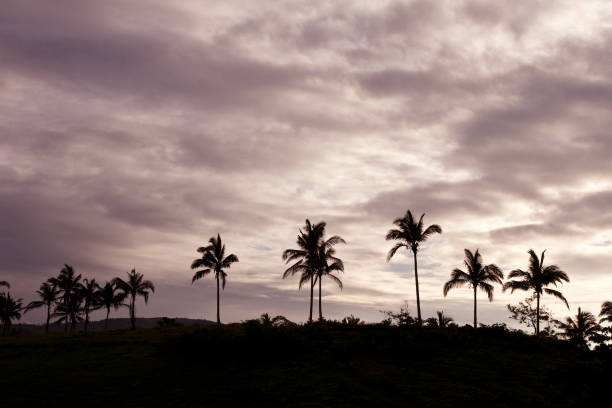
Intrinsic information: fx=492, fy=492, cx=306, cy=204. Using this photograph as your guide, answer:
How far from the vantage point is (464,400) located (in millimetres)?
17750

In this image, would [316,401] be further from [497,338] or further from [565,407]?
[497,338]

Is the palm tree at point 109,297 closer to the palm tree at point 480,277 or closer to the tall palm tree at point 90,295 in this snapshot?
the tall palm tree at point 90,295

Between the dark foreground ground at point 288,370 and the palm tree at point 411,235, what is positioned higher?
the palm tree at point 411,235

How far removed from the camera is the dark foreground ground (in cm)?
1747

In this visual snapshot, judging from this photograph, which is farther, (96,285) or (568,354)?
(96,285)

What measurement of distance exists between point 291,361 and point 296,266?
98.1 ft

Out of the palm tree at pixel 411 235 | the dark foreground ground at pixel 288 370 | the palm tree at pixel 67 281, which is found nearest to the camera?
the dark foreground ground at pixel 288 370

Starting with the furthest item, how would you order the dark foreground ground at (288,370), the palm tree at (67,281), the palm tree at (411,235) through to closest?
the palm tree at (67,281)
the palm tree at (411,235)
the dark foreground ground at (288,370)

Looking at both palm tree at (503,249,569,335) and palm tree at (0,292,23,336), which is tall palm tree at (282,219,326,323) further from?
palm tree at (0,292,23,336)

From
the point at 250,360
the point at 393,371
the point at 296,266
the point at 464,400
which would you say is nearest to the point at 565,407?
the point at 464,400

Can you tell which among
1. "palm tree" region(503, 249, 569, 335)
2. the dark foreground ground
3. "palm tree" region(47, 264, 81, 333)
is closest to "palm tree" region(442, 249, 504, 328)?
"palm tree" region(503, 249, 569, 335)

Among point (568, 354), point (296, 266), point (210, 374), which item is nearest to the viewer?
point (210, 374)

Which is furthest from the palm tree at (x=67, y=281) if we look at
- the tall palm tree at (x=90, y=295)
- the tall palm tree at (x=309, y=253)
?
the tall palm tree at (x=309, y=253)

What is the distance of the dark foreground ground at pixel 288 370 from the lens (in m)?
17.5
